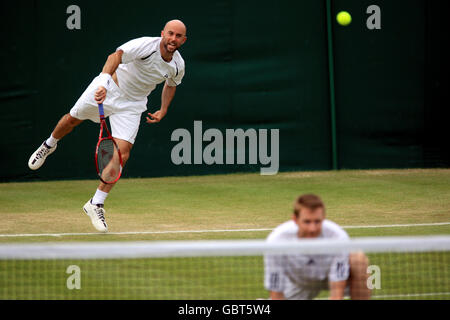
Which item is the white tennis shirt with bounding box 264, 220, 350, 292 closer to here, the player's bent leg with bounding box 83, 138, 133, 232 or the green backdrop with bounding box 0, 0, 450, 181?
the player's bent leg with bounding box 83, 138, 133, 232

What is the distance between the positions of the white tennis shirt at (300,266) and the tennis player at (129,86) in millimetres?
3287

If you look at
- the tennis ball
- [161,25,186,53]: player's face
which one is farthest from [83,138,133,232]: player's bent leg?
the tennis ball

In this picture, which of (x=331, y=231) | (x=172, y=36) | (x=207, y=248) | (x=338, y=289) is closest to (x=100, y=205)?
(x=172, y=36)

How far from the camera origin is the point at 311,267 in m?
3.66

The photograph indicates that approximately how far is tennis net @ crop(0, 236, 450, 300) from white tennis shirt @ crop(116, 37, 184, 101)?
1.91 metres

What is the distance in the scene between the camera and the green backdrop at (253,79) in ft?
34.3

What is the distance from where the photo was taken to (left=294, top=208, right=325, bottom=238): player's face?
343 cm

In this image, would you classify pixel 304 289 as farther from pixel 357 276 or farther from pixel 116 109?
pixel 116 109

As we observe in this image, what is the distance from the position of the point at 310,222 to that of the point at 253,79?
773 centimetres

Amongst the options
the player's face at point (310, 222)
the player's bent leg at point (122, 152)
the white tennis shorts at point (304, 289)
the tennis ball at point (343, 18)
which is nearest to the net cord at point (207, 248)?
the player's face at point (310, 222)

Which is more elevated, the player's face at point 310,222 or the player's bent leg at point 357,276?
the player's face at point 310,222

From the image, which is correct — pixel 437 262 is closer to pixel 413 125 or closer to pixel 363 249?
pixel 363 249

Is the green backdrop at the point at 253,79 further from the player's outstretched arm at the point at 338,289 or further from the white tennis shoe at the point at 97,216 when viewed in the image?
the player's outstretched arm at the point at 338,289

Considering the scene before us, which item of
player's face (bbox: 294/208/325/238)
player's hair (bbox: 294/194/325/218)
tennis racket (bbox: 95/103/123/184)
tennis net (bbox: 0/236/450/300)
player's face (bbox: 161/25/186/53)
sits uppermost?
player's face (bbox: 161/25/186/53)
